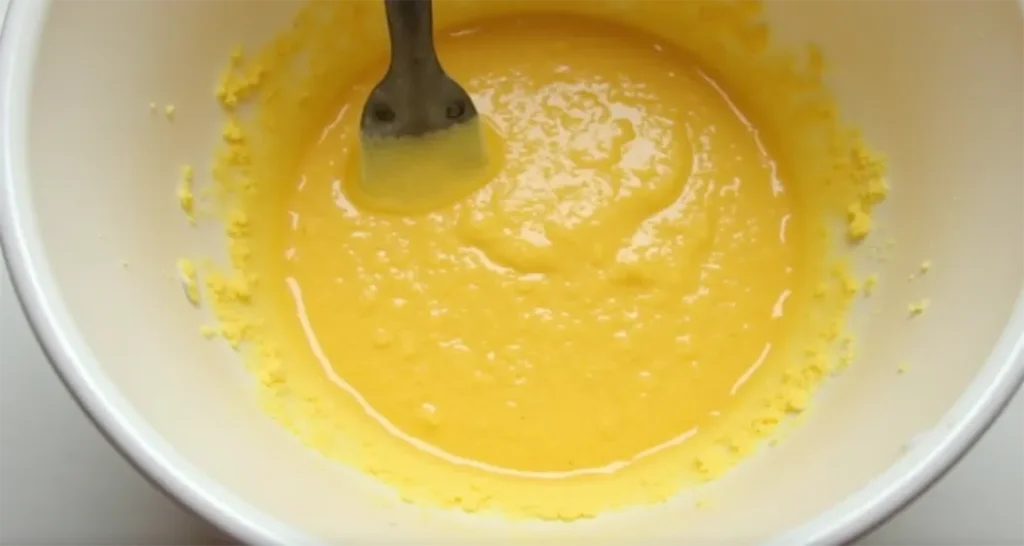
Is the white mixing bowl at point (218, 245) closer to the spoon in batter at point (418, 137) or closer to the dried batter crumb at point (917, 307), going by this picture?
the dried batter crumb at point (917, 307)

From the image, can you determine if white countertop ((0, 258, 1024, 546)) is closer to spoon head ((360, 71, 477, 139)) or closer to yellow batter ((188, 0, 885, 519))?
yellow batter ((188, 0, 885, 519))

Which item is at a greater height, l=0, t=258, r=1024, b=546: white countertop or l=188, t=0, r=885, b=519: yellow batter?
l=188, t=0, r=885, b=519: yellow batter

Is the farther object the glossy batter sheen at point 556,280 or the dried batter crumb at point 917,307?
the glossy batter sheen at point 556,280

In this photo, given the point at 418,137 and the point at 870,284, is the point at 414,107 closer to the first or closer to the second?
the point at 418,137

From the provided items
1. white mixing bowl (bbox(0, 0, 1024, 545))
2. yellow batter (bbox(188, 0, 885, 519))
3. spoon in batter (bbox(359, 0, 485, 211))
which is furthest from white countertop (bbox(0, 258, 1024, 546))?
spoon in batter (bbox(359, 0, 485, 211))

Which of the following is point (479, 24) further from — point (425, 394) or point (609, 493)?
point (609, 493)

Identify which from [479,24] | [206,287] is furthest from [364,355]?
[479,24]

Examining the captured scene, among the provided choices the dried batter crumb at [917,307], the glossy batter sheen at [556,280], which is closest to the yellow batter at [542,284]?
the glossy batter sheen at [556,280]
